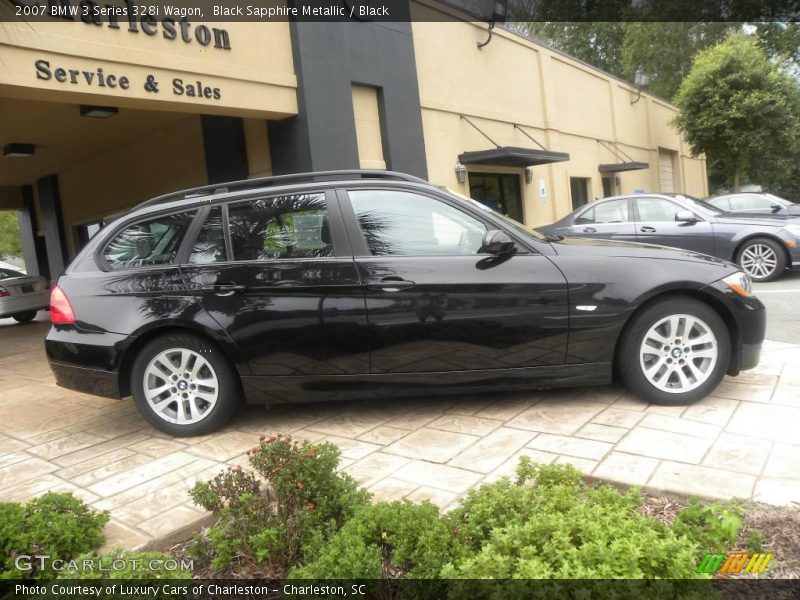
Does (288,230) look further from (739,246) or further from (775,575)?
(739,246)

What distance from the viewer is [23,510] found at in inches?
105

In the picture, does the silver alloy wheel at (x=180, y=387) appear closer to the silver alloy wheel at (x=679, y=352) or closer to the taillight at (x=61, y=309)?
the taillight at (x=61, y=309)

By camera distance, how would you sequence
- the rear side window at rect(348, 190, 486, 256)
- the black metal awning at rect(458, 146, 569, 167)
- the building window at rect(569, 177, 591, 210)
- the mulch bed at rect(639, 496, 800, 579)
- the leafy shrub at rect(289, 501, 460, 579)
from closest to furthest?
the leafy shrub at rect(289, 501, 460, 579) → the mulch bed at rect(639, 496, 800, 579) → the rear side window at rect(348, 190, 486, 256) → the black metal awning at rect(458, 146, 569, 167) → the building window at rect(569, 177, 591, 210)

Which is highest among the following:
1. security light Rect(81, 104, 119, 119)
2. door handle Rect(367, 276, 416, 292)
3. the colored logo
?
security light Rect(81, 104, 119, 119)

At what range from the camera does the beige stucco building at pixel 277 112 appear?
22.8 ft

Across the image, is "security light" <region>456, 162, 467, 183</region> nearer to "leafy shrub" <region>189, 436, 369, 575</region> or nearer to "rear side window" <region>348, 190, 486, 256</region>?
"rear side window" <region>348, 190, 486, 256</region>

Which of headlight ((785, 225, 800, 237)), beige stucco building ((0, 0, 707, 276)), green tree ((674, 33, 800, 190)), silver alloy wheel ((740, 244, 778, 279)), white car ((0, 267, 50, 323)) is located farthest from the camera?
green tree ((674, 33, 800, 190))

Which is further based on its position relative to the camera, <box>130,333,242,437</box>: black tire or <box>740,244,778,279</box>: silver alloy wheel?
<box>740,244,778,279</box>: silver alloy wheel

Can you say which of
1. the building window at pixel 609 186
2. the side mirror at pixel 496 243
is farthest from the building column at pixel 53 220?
the building window at pixel 609 186

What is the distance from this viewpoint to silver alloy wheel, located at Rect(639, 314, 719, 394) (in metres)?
3.91

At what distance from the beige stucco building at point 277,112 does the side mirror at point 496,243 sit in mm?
3423

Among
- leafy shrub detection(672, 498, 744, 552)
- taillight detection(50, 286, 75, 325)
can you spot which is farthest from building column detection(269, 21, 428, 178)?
leafy shrub detection(672, 498, 744, 552)

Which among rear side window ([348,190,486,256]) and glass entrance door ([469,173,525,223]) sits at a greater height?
glass entrance door ([469,173,525,223])

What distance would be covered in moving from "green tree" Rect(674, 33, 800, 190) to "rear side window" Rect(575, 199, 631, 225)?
44.3 ft
